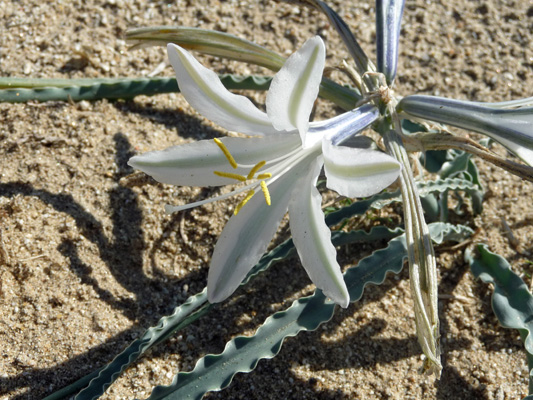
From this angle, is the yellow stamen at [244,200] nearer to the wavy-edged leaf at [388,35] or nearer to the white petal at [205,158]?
the white petal at [205,158]

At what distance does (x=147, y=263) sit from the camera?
1.82m

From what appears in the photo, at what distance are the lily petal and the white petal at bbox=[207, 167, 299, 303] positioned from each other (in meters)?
0.45

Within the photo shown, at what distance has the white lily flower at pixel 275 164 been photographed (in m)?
1.17

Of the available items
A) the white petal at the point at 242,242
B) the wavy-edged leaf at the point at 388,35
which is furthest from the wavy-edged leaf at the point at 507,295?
the white petal at the point at 242,242

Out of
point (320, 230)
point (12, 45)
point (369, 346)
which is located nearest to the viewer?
point (320, 230)

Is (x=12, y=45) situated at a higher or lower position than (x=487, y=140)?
lower

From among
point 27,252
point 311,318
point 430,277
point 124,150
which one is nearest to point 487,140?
point 430,277

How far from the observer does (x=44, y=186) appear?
1846 millimetres

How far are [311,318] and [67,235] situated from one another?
0.83m

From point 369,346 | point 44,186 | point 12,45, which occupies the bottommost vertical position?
point 369,346

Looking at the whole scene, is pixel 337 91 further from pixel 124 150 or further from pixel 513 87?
pixel 513 87

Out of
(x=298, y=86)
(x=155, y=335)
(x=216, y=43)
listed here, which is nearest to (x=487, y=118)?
(x=298, y=86)

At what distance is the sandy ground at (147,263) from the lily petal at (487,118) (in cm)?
57

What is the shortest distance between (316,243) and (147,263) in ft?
2.61
